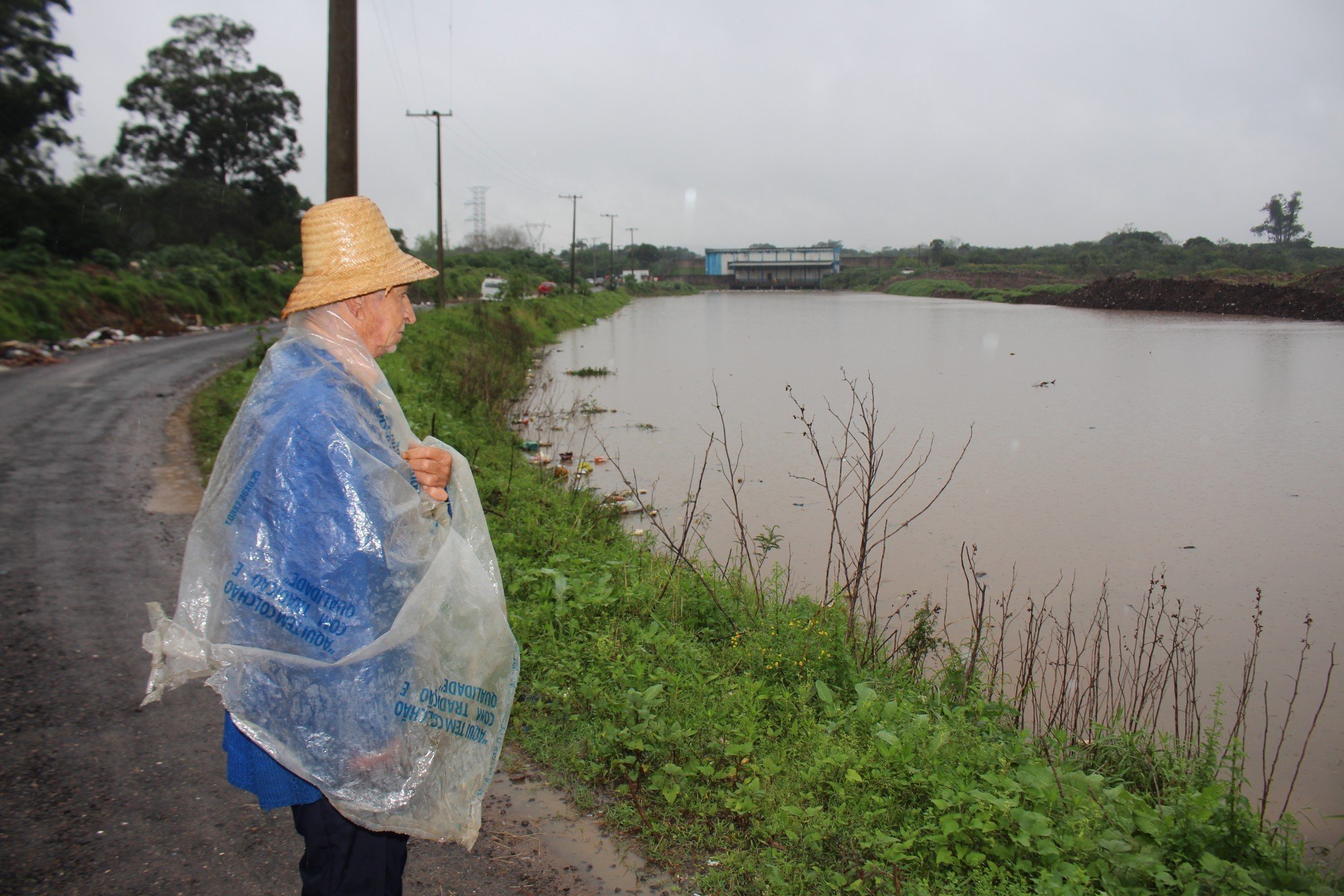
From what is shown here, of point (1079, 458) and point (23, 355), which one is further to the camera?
point (23, 355)

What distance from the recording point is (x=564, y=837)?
2.78m

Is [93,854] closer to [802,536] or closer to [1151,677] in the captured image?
[1151,677]

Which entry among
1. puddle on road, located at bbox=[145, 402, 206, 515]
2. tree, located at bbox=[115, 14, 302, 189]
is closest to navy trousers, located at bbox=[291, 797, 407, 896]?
puddle on road, located at bbox=[145, 402, 206, 515]

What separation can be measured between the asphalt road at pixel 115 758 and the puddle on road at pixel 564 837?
0.06 feet

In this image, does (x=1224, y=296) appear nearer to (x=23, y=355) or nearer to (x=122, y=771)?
(x=23, y=355)

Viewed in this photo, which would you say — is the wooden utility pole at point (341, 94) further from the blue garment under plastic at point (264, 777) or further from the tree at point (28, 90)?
the tree at point (28, 90)

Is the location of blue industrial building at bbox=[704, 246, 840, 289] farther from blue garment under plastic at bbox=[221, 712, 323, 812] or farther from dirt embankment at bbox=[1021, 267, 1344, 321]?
blue garment under plastic at bbox=[221, 712, 323, 812]

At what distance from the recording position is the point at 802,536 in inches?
274

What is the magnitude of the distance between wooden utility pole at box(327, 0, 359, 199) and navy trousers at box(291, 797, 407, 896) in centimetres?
615

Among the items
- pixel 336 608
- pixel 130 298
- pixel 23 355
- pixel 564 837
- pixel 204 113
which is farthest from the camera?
pixel 204 113

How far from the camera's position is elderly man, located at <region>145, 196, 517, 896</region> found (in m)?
1.63

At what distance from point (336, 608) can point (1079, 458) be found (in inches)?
393

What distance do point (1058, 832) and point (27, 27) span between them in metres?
24.9

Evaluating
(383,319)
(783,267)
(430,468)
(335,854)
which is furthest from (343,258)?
(783,267)
